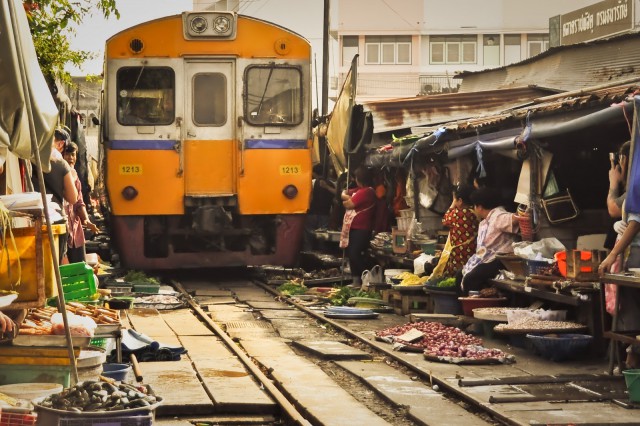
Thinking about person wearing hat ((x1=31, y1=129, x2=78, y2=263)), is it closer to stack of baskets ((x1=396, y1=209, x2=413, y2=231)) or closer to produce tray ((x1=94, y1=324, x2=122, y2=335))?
produce tray ((x1=94, y1=324, x2=122, y2=335))

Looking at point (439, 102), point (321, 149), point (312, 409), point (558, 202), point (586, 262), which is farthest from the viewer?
point (321, 149)

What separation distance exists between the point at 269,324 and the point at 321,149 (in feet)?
26.0

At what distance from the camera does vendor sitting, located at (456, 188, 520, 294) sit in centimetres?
1154

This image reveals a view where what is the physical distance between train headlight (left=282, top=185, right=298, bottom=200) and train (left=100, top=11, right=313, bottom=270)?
1cm

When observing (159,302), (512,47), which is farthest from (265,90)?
(512,47)

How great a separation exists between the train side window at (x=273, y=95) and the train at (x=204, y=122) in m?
0.01

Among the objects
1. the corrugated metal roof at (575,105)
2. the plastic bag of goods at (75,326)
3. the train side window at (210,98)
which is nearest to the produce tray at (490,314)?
the corrugated metal roof at (575,105)

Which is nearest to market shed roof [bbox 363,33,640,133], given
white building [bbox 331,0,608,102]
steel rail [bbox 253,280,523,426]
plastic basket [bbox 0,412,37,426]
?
steel rail [bbox 253,280,523,426]

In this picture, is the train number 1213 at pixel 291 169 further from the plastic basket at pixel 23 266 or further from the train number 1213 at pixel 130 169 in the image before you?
the plastic basket at pixel 23 266

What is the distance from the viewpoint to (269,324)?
1268 centimetres

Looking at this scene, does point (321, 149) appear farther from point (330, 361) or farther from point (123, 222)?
point (330, 361)

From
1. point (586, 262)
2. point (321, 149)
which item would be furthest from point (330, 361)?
point (321, 149)

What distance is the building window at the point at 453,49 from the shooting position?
50.8m

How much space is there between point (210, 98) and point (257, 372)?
7.93 metres
